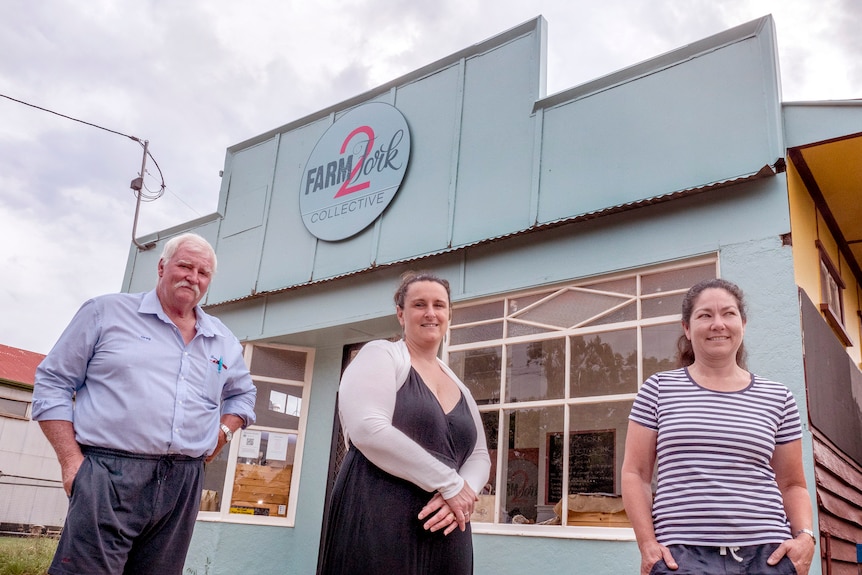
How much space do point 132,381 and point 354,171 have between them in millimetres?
6021

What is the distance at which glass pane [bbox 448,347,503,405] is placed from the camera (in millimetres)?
6500

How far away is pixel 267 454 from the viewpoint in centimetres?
857

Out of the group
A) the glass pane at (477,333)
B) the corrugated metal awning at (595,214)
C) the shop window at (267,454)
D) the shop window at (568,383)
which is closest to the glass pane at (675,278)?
the shop window at (568,383)

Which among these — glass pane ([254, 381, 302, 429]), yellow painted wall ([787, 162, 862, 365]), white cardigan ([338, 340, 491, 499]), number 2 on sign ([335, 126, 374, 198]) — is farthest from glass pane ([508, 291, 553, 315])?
white cardigan ([338, 340, 491, 499])

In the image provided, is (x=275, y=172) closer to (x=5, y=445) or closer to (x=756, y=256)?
(x=756, y=256)

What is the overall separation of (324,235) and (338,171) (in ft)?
2.72

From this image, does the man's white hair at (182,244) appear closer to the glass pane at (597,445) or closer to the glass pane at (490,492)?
the glass pane at (490,492)

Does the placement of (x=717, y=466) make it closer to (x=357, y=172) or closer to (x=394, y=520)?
(x=394, y=520)

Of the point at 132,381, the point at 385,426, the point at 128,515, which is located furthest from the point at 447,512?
the point at 132,381

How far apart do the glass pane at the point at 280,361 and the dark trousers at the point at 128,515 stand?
6213 mm

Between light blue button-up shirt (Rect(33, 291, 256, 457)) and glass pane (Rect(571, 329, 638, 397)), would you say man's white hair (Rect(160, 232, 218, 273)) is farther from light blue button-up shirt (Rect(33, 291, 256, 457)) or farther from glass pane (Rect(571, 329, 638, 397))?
glass pane (Rect(571, 329, 638, 397))

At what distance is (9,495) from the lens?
2008cm

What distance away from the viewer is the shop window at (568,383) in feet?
18.4

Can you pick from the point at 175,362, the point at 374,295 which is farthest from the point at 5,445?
the point at 175,362
